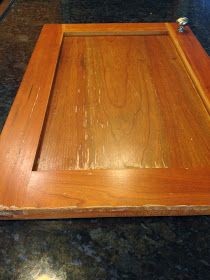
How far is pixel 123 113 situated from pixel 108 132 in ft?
0.36

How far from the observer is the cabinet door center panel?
69 cm

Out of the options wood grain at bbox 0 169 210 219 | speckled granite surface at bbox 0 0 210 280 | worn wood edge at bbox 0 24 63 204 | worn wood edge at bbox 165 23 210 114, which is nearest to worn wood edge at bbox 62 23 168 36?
worn wood edge at bbox 165 23 210 114

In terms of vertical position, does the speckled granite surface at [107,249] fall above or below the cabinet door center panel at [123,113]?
below

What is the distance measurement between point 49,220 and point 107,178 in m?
0.15

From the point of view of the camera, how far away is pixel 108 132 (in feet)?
2.55

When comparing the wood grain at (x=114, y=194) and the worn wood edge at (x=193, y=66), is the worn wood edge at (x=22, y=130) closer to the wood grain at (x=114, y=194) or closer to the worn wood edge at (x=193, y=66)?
the wood grain at (x=114, y=194)

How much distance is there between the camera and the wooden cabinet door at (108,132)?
563 millimetres

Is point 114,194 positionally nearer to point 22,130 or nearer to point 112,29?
point 22,130

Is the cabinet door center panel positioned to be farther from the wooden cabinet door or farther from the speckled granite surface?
the speckled granite surface

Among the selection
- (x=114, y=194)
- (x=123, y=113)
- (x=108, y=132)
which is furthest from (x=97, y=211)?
(x=123, y=113)

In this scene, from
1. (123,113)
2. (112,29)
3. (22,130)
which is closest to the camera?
(22,130)

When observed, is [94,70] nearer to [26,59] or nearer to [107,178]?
[26,59]

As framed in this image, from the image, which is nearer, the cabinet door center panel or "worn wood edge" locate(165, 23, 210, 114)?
the cabinet door center panel

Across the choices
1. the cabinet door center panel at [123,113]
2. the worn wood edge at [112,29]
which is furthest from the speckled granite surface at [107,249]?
the worn wood edge at [112,29]
